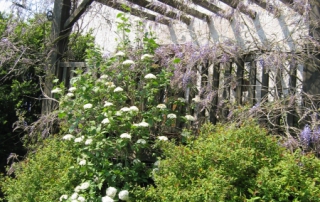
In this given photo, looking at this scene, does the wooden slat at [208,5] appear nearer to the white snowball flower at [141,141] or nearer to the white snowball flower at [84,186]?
the white snowball flower at [141,141]

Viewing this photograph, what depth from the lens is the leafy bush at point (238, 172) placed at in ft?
8.42

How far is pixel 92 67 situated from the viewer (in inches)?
Answer: 173

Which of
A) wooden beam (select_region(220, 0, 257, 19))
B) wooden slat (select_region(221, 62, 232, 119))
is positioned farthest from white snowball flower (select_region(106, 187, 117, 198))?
wooden beam (select_region(220, 0, 257, 19))

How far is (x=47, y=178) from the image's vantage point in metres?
3.93

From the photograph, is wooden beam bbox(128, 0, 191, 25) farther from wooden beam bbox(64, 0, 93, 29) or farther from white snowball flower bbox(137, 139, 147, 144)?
white snowball flower bbox(137, 139, 147, 144)

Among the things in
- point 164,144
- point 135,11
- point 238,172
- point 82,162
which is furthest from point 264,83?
point 135,11

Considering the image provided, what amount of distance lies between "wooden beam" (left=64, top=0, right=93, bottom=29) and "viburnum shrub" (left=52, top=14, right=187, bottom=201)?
91 cm

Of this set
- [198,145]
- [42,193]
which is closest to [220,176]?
[198,145]

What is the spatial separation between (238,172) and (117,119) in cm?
141

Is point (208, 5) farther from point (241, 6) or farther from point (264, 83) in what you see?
point (264, 83)

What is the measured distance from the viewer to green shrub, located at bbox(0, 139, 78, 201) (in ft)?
12.2

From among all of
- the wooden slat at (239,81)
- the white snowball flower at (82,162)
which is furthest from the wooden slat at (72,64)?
the wooden slat at (239,81)

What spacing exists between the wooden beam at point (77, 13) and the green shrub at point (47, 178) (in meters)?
1.75

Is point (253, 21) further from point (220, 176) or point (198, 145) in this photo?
point (220, 176)
